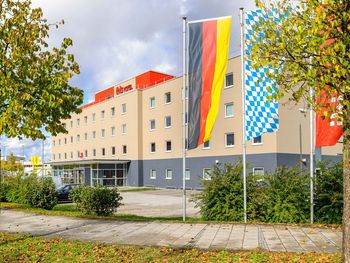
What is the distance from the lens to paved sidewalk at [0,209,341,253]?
26.8ft

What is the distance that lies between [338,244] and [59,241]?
6.48 m

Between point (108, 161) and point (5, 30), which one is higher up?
point (5, 30)

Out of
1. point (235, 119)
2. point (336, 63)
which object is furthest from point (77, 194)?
point (235, 119)

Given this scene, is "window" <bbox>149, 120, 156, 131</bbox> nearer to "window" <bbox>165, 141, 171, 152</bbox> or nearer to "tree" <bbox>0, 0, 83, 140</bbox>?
"window" <bbox>165, 141, 171, 152</bbox>

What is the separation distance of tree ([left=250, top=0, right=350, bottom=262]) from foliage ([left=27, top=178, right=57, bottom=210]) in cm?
1391

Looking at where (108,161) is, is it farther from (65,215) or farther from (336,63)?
(336,63)

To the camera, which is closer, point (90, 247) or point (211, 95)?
point (90, 247)

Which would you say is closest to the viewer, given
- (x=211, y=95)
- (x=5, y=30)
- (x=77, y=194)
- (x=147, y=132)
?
(x=5, y=30)

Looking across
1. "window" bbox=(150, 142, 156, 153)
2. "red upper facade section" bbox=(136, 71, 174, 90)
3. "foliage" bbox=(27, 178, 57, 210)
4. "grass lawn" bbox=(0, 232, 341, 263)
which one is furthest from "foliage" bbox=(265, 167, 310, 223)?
"red upper facade section" bbox=(136, 71, 174, 90)

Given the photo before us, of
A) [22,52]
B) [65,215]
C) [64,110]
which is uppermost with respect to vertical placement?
[22,52]

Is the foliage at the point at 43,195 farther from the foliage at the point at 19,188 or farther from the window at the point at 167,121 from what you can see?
the window at the point at 167,121

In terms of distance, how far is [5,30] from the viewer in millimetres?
8656

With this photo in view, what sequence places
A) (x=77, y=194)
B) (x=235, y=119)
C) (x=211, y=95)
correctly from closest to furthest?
(x=211, y=95) → (x=77, y=194) → (x=235, y=119)

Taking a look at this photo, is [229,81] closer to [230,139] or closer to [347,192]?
[230,139]
